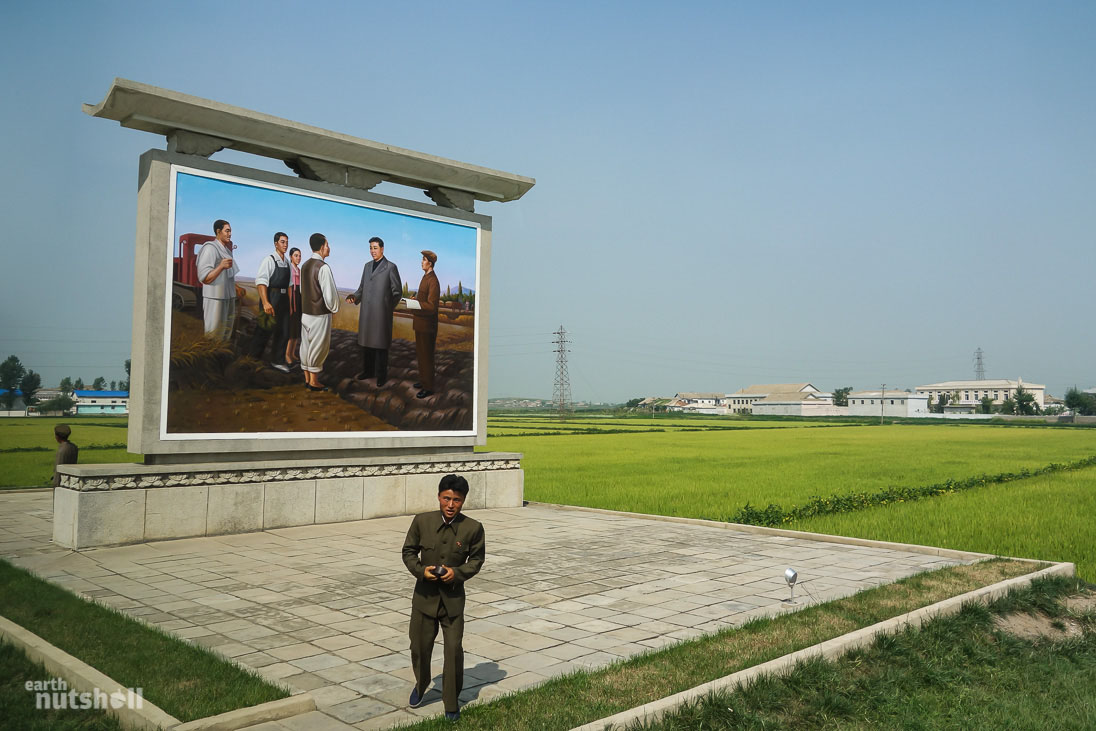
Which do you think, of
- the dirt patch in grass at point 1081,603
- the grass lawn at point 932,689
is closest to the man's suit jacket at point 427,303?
the grass lawn at point 932,689

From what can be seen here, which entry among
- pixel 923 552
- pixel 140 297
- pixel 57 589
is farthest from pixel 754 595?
pixel 140 297

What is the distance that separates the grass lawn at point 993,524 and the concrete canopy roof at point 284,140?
26.8ft

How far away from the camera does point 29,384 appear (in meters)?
26.0

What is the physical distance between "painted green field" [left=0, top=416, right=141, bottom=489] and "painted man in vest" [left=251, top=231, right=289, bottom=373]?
7465 mm

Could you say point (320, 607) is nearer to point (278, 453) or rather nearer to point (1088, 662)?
point (278, 453)

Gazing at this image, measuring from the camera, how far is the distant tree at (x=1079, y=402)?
380 ft

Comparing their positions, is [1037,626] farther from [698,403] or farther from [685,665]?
[698,403]

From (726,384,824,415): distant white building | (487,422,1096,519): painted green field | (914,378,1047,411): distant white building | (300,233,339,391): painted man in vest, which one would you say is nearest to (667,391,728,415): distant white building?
(726,384,824,415): distant white building

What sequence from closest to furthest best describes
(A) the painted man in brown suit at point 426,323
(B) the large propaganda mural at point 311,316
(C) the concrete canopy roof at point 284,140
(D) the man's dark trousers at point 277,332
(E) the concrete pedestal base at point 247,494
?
(E) the concrete pedestal base at point 247,494 → (C) the concrete canopy roof at point 284,140 → (B) the large propaganda mural at point 311,316 → (D) the man's dark trousers at point 277,332 → (A) the painted man in brown suit at point 426,323

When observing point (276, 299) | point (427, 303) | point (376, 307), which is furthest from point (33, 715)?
point (427, 303)

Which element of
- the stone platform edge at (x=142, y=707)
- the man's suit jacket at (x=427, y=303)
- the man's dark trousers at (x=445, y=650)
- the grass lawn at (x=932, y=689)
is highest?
the man's suit jacket at (x=427, y=303)

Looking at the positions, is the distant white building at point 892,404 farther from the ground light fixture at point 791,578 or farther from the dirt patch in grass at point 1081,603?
the ground light fixture at point 791,578

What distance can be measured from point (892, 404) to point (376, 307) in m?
115

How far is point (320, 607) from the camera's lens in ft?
23.6
